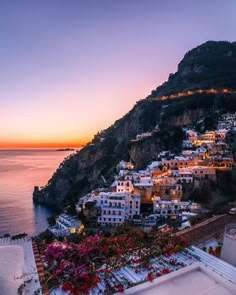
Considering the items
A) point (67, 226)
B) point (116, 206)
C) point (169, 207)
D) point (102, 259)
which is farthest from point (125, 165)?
point (102, 259)

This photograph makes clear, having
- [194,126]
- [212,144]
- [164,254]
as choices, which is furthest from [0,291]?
[194,126]

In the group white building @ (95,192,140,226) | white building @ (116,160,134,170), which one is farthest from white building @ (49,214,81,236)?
white building @ (116,160,134,170)

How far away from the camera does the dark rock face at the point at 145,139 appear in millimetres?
49438

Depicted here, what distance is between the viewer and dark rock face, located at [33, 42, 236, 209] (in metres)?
49.4

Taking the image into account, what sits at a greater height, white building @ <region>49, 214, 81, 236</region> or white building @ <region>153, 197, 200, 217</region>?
white building @ <region>153, 197, 200, 217</region>

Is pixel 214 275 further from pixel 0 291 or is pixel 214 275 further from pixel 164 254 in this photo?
pixel 0 291

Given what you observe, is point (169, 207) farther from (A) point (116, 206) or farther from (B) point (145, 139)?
(B) point (145, 139)

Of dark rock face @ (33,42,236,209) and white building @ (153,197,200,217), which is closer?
white building @ (153,197,200,217)

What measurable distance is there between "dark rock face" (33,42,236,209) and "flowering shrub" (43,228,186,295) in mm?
36689

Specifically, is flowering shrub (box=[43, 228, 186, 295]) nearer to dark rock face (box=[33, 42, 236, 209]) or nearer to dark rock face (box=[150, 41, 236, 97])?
dark rock face (box=[33, 42, 236, 209])

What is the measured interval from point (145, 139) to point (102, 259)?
146 ft

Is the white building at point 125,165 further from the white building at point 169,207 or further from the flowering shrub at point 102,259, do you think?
the flowering shrub at point 102,259

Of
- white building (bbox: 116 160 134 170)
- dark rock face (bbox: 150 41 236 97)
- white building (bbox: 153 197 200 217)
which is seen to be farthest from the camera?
dark rock face (bbox: 150 41 236 97)

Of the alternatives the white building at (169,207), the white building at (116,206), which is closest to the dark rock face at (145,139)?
the white building at (116,206)
